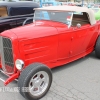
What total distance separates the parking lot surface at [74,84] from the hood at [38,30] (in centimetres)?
105

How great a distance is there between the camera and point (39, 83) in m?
3.15

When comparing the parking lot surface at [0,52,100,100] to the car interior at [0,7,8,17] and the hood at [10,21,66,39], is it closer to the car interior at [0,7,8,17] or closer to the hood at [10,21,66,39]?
the hood at [10,21,66,39]

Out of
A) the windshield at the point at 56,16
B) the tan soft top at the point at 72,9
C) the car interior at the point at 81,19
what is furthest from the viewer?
the car interior at the point at 81,19

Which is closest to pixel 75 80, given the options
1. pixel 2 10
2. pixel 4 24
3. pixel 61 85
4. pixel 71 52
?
pixel 61 85

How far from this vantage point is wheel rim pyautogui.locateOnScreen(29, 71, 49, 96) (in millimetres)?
3049

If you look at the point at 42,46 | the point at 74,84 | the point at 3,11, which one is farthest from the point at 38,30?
the point at 3,11

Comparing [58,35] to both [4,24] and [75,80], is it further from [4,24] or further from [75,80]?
[4,24]

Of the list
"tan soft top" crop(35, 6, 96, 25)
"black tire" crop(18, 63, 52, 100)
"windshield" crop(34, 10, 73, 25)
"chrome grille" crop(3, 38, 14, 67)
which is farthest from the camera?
"tan soft top" crop(35, 6, 96, 25)

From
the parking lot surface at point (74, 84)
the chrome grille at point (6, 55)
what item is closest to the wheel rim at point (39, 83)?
the parking lot surface at point (74, 84)

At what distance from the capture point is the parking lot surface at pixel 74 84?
3.20 metres

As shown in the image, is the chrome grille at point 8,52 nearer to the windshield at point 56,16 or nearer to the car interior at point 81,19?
the windshield at point 56,16

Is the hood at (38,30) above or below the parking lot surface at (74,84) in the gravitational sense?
above

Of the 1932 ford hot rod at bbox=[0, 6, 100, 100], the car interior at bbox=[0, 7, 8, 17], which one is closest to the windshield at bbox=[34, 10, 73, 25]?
the 1932 ford hot rod at bbox=[0, 6, 100, 100]

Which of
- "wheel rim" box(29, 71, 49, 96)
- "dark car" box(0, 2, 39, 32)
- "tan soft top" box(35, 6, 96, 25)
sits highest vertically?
"tan soft top" box(35, 6, 96, 25)
